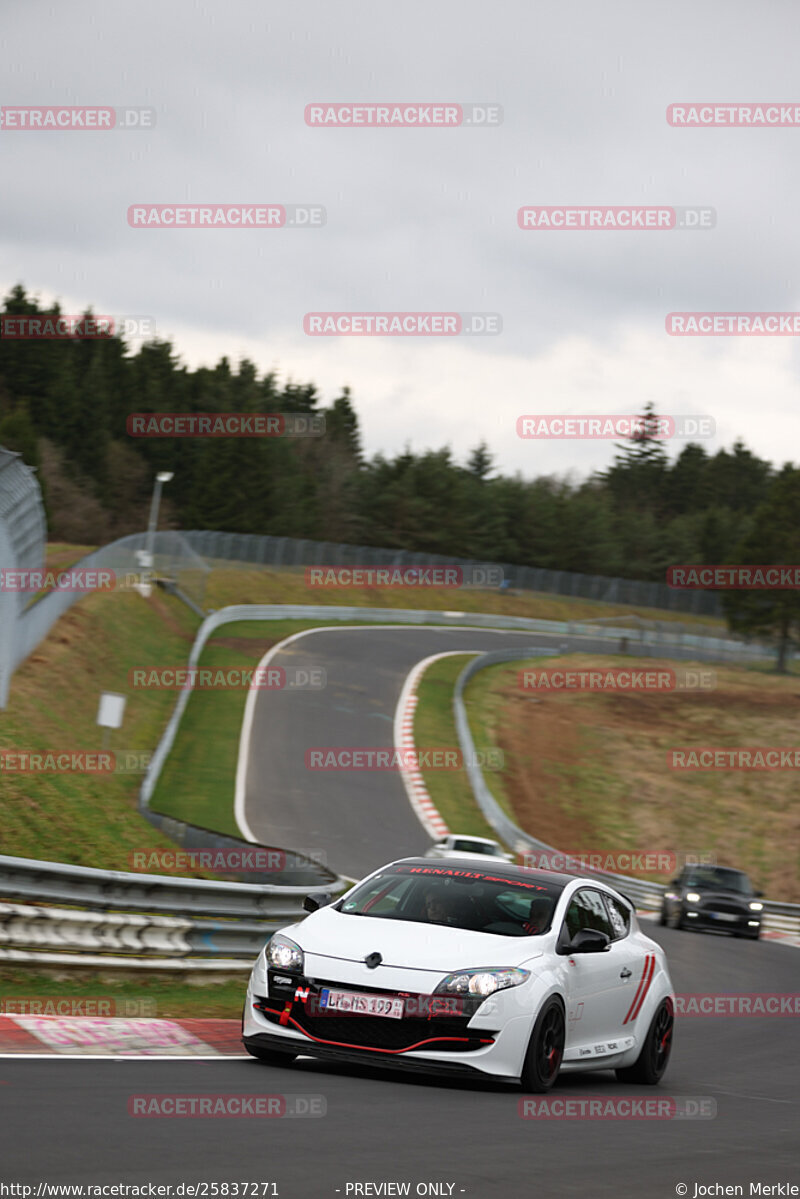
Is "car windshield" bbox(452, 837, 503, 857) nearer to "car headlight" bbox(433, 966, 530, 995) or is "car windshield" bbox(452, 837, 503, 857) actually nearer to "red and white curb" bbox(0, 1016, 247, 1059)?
"red and white curb" bbox(0, 1016, 247, 1059)

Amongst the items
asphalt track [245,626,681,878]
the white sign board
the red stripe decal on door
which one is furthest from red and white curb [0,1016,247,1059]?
asphalt track [245,626,681,878]

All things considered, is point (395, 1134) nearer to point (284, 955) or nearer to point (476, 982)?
point (476, 982)

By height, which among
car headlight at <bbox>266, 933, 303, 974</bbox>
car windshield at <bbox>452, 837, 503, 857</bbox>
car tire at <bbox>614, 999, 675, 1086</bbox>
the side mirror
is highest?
the side mirror

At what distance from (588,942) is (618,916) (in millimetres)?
1281

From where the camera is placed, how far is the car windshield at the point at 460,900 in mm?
8219

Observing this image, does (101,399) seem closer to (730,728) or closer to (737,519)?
(737,519)

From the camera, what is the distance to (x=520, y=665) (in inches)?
2061

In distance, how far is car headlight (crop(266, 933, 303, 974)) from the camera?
25.2 ft

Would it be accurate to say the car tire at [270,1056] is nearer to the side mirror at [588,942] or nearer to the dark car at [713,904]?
the side mirror at [588,942]

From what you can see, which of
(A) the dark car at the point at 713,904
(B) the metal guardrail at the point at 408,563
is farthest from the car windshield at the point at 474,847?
(B) the metal guardrail at the point at 408,563

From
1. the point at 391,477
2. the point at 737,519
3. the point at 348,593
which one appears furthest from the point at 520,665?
the point at 737,519

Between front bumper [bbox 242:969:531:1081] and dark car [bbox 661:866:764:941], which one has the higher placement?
front bumper [bbox 242:969:531:1081]

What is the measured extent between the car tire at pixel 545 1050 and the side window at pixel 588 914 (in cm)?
62

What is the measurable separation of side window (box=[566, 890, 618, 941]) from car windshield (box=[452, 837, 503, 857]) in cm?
1260
